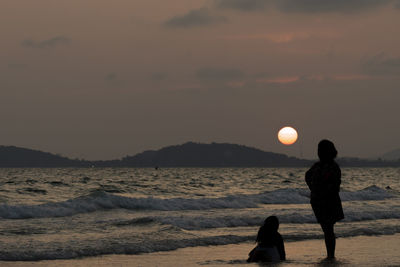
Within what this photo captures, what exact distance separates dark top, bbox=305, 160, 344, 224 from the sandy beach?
0.74 m

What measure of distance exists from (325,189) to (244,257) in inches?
89.8

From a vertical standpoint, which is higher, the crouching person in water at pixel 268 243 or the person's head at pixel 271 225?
the person's head at pixel 271 225

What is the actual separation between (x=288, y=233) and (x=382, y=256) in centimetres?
434

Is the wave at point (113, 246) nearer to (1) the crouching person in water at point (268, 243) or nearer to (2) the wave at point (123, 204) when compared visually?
(1) the crouching person in water at point (268, 243)

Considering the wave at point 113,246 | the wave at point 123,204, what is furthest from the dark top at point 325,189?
the wave at point 123,204

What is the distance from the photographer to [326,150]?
9.16 m

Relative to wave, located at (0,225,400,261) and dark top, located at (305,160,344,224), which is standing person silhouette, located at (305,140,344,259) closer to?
dark top, located at (305,160,344,224)

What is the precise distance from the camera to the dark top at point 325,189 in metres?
9.21

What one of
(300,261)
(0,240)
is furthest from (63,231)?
(300,261)

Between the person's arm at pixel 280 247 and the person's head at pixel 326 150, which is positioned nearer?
the person's head at pixel 326 150

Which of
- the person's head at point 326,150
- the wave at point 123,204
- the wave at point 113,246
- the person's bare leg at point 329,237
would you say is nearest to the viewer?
the person's head at point 326,150

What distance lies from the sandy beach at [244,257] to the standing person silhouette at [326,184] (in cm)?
74

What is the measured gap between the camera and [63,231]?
1498cm

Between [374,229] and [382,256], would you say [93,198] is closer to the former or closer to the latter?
[374,229]
